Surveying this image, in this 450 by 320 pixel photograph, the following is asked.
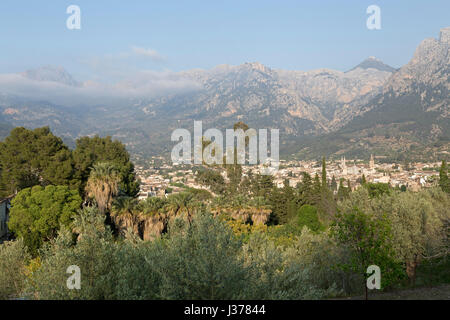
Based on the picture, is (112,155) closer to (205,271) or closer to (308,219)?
(308,219)

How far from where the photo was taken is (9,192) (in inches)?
1005

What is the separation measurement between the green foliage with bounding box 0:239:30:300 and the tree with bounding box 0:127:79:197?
43.6 feet

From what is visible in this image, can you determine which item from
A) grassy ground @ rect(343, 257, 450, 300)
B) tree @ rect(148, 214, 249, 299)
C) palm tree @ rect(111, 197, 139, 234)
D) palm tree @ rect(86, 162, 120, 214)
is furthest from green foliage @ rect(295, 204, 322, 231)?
tree @ rect(148, 214, 249, 299)

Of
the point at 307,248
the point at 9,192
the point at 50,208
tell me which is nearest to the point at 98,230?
the point at 307,248

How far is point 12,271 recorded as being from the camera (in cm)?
1102

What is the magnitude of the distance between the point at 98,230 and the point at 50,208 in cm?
1419

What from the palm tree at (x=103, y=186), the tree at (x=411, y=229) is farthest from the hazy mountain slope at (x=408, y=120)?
the palm tree at (x=103, y=186)

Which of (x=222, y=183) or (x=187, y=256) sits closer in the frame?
(x=187, y=256)

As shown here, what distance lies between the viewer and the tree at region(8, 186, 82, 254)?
18.2 metres

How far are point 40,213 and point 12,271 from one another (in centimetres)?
885

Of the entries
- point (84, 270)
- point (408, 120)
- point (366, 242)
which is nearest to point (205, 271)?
point (84, 270)

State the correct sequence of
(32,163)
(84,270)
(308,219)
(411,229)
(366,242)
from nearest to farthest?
(84,270) < (366,242) < (411,229) < (32,163) < (308,219)

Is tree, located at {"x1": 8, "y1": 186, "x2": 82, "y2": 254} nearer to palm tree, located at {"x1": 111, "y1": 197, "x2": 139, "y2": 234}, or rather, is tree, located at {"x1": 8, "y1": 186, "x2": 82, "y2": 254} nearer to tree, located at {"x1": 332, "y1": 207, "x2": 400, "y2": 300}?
palm tree, located at {"x1": 111, "y1": 197, "x2": 139, "y2": 234}

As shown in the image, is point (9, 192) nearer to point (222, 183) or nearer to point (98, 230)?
point (222, 183)
